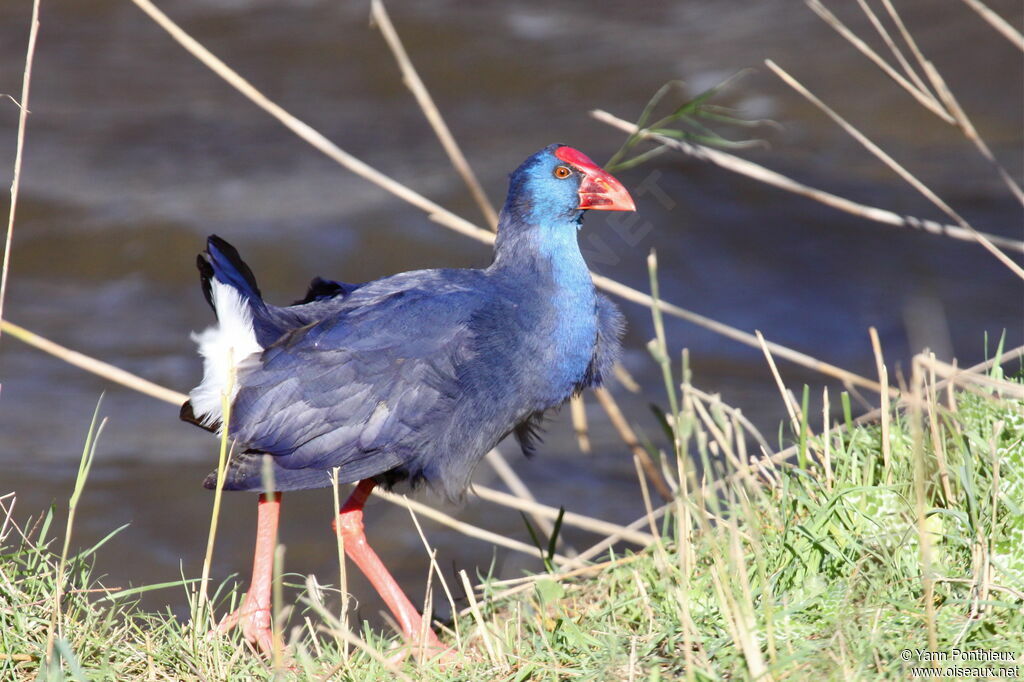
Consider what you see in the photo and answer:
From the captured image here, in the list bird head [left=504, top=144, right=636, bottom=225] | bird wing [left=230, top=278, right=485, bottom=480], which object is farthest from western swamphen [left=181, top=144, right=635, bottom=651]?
bird head [left=504, top=144, right=636, bottom=225]

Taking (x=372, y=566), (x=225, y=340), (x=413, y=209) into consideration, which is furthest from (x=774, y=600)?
(x=413, y=209)

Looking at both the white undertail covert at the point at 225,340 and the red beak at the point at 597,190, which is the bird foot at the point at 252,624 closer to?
the white undertail covert at the point at 225,340

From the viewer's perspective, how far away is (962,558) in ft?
6.73

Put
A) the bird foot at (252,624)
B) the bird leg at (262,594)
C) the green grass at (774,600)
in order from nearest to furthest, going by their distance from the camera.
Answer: the green grass at (774,600) < the bird foot at (252,624) < the bird leg at (262,594)

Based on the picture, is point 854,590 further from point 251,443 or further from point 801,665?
point 251,443

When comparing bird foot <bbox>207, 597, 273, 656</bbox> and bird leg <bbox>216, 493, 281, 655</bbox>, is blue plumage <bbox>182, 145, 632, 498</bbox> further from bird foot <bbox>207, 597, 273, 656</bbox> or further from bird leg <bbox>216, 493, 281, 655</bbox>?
bird foot <bbox>207, 597, 273, 656</bbox>

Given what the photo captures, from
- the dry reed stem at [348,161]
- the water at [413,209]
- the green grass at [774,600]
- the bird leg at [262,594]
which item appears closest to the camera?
the green grass at [774,600]

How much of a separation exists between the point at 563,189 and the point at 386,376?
653 millimetres

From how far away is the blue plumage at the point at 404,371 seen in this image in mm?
2578

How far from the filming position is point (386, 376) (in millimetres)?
2596

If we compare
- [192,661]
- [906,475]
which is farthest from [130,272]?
[906,475]

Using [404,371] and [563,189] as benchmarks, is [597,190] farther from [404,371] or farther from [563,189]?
[404,371]

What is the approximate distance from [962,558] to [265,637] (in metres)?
1.40

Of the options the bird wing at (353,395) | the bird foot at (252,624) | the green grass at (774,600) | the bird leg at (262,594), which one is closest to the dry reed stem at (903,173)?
the green grass at (774,600)
